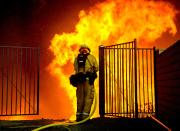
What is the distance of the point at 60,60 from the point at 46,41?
171 cm

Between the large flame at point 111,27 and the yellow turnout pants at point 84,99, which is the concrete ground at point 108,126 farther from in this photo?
the large flame at point 111,27

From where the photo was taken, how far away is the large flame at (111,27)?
73.3 feet

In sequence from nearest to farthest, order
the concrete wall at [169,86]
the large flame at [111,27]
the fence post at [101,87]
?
1. the concrete wall at [169,86]
2. the fence post at [101,87]
3. the large flame at [111,27]

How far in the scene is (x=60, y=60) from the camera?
929 inches

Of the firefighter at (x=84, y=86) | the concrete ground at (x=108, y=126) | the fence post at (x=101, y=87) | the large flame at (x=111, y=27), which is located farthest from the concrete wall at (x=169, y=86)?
the large flame at (x=111, y=27)

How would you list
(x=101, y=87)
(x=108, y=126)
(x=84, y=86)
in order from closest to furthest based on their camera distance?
(x=108, y=126)
(x=84, y=86)
(x=101, y=87)

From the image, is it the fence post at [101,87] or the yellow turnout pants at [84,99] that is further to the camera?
the fence post at [101,87]

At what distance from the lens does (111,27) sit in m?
23.1

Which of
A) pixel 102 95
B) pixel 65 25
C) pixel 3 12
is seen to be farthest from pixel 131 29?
pixel 102 95

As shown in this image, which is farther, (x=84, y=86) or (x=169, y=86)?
(x=84, y=86)

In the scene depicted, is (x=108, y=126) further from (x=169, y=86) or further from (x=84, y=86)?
(x=169, y=86)

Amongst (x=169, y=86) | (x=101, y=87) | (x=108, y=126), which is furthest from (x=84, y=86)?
(x=169, y=86)

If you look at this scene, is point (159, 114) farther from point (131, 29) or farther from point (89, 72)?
point (131, 29)

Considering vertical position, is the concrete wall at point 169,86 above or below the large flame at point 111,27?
below
